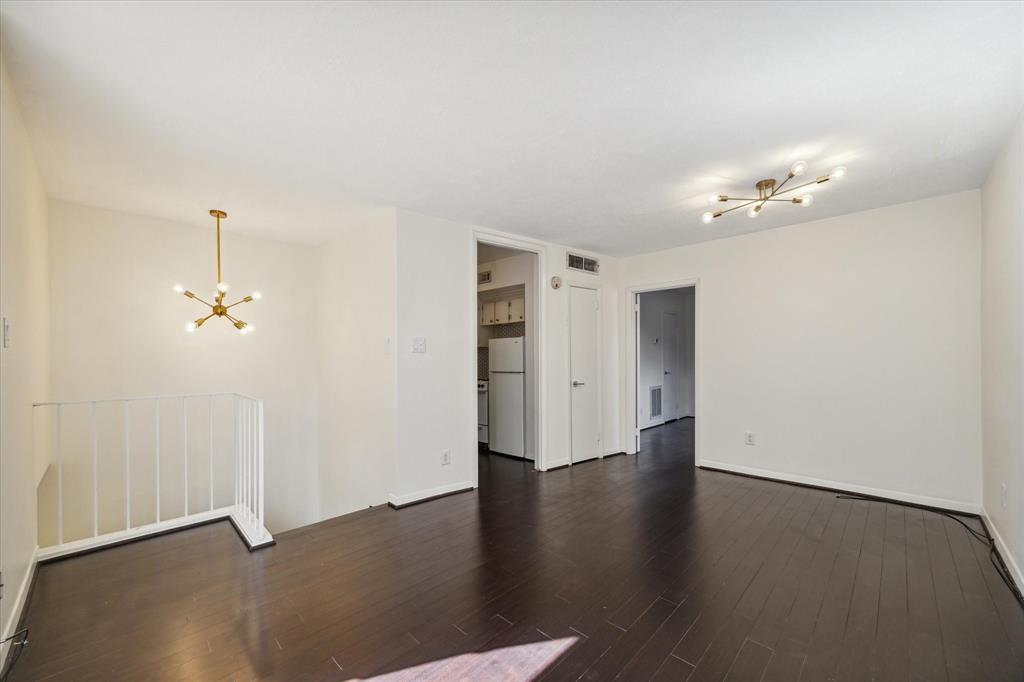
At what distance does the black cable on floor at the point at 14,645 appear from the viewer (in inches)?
69.6

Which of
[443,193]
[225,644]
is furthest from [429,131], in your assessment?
[225,644]

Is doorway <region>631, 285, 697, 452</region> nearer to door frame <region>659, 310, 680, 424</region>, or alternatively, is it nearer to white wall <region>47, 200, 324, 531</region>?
door frame <region>659, 310, 680, 424</region>

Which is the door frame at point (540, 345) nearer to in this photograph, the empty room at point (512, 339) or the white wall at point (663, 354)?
the empty room at point (512, 339)

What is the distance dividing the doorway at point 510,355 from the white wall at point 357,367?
1.32 metres

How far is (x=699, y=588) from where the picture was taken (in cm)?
234

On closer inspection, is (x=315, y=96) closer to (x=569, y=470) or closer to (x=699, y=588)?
(x=699, y=588)

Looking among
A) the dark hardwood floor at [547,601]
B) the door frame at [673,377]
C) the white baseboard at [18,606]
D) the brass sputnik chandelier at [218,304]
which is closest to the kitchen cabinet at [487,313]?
the brass sputnik chandelier at [218,304]

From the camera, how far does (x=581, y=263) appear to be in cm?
524

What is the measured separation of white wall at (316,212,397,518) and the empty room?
0.16ft

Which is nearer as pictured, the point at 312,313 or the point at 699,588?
the point at 699,588

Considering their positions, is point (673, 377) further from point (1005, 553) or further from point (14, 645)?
point (14, 645)

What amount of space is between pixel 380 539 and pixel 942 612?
3.15m

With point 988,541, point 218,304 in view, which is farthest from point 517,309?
point 988,541

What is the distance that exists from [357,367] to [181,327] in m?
1.71
